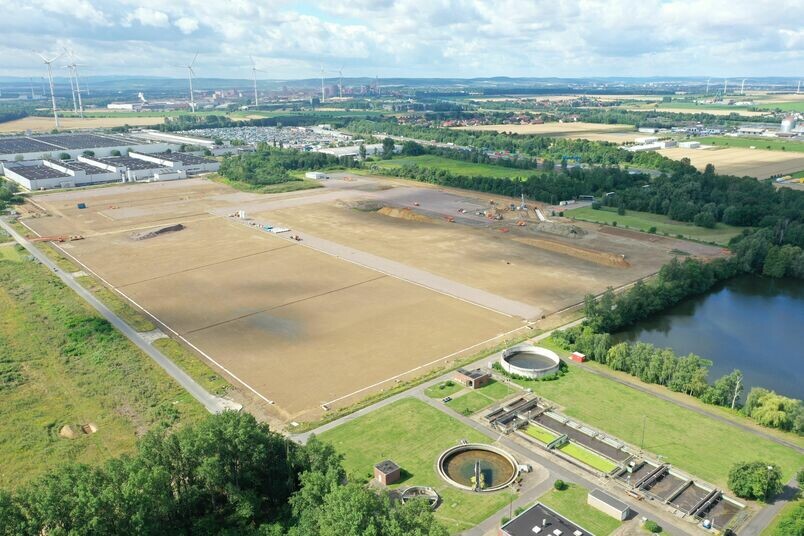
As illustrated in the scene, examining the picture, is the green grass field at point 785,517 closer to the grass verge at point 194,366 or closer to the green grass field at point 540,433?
the green grass field at point 540,433

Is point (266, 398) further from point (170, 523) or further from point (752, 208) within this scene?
point (752, 208)

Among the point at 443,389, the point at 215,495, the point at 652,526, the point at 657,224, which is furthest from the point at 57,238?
the point at 657,224

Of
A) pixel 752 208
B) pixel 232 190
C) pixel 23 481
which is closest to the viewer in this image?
pixel 23 481

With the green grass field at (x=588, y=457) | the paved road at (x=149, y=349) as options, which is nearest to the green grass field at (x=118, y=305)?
the paved road at (x=149, y=349)

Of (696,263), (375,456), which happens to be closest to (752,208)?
(696,263)

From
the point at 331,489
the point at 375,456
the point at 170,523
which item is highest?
the point at 331,489
